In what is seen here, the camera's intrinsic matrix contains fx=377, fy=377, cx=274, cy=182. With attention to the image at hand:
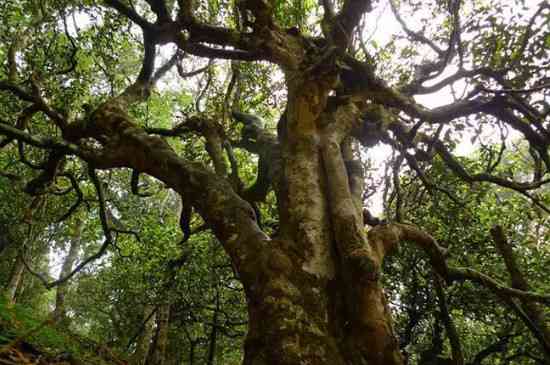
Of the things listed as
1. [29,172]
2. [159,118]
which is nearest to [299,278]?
[29,172]

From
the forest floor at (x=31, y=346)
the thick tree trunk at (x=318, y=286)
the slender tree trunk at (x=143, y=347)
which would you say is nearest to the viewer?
the thick tree trunk at (x=318, y=286)

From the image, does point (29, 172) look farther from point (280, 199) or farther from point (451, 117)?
point (451, 117)

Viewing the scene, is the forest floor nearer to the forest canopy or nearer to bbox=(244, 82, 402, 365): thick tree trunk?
the forest canopy

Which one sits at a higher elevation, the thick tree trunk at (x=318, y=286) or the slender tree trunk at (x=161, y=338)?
the slender tree trunk at (x=161, y=338)

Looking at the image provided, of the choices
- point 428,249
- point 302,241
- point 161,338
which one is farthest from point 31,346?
point 161,338

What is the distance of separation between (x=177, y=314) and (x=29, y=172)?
5721 millimetres

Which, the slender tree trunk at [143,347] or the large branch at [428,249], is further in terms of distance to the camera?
the slender tree trunk at [143,347]

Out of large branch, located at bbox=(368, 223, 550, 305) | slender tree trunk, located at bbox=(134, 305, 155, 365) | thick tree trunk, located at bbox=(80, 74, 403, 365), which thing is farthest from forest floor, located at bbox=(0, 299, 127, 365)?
slender tree trunk, located at bbox=(134, 305, 155, 365)

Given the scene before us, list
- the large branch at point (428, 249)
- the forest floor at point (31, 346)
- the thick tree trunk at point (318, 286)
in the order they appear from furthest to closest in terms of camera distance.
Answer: the large branch at point (428, 249) < the forest floor at point (31, 346) < the thick tree trunk at point (318, 286)

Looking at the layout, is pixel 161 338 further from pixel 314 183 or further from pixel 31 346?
pixel 314 183

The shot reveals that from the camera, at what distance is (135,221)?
11156mm

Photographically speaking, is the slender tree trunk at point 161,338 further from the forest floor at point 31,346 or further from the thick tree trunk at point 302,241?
the thick tree trunk at point 302,241

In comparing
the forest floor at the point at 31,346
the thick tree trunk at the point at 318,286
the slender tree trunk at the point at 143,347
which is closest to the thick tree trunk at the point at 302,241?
the thick tree trunk at the point at 318,286

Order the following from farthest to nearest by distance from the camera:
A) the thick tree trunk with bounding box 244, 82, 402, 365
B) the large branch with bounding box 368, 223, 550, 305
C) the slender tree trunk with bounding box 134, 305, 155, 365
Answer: the slender tree trunk with bounding box 134, 305, 155, 365 < the large branch with bounding box 368, 223, 550, 305 < the thick tree trunk with bounding box 244, 82, 402, 365
